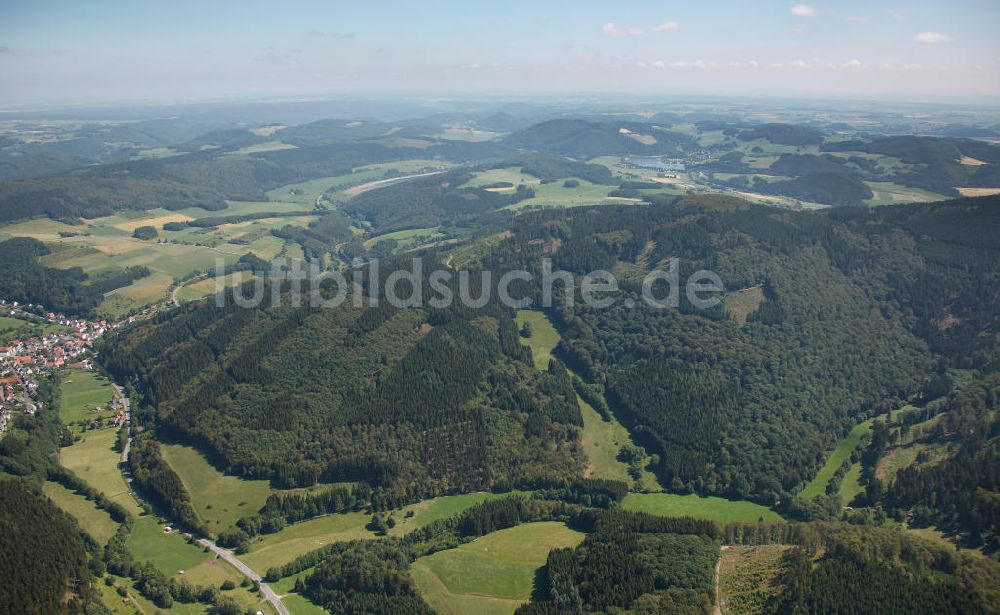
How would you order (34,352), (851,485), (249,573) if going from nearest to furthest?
(249,573)
(851,485)
(34,352)

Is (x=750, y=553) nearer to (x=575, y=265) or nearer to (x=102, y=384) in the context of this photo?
(x=575, y=265)

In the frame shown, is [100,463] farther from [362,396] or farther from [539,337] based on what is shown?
[539,337]

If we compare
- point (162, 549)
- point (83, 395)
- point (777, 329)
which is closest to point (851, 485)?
point (777, 329)

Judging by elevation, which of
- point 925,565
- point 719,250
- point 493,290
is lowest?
point 925,565

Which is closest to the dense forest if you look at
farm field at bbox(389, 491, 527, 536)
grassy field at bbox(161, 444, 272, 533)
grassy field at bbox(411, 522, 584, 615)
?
grassy field at bbox(161, 444, 272, 533)

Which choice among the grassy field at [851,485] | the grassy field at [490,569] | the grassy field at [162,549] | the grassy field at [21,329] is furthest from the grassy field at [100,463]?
the grassy field at [851,485]

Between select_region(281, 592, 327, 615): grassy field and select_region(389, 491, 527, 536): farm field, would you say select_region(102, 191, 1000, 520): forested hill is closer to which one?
select_region(389, 491, 527, 536): farm field

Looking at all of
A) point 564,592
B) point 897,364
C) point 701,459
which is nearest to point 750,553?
point 564,592
